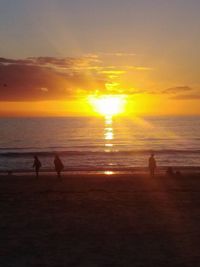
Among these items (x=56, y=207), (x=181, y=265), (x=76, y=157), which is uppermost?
(x=76, y=157)

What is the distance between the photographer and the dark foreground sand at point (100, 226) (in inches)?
433

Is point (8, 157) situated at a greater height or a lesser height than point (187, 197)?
greater

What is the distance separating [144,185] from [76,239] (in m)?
11.9

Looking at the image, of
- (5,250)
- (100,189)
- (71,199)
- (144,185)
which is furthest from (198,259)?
(144,185)

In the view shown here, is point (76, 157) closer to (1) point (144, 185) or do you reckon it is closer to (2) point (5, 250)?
(1) point (144, 185)

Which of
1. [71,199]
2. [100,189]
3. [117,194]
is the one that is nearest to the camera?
[71,199]

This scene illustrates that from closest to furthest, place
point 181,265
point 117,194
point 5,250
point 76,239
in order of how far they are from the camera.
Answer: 1. point 181,265
2. point 5,250
3. point 76,239
4. point 117,194

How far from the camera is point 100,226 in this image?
14156 millimetres

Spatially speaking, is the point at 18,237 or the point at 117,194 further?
the point at 117,194

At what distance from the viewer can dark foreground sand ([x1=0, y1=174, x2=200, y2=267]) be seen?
11.0 metres

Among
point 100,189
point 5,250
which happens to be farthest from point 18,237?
point 100,189

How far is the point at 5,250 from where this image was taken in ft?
38.2

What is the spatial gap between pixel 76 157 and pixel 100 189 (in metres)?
30.2

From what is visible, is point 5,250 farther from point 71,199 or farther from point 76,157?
point 76,157
